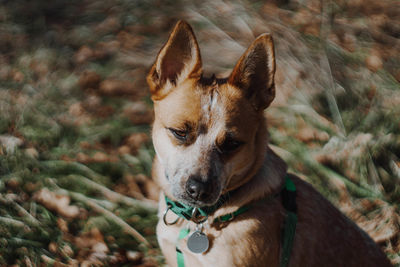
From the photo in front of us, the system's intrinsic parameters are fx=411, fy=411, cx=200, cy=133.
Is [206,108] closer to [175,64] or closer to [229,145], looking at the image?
[229,145]

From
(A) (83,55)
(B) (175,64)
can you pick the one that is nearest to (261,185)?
(B) (175,64)

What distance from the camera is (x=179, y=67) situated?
2.41m

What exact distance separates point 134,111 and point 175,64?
80.8 inches

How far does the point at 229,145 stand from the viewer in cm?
226

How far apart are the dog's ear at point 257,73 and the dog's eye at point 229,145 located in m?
0.25

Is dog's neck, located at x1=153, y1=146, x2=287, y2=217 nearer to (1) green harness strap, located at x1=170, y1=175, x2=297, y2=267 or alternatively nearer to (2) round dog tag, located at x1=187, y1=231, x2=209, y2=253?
(1) green harness strap, located at x1=170, y1=175, x2=297, y2=267

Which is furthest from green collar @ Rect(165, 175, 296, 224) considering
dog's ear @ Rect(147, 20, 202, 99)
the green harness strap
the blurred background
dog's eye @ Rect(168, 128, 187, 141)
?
the blurred background

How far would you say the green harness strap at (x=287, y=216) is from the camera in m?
2.22

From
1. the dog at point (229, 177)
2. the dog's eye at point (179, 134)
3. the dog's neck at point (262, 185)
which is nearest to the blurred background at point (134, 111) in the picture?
the dog at point (229, 177)

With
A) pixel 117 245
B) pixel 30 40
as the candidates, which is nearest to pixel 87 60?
pixel 30 40

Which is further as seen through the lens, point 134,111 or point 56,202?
point 134,111

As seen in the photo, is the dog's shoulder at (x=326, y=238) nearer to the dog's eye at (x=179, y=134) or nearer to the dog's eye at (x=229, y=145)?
the dog's eye at (x=229, y=145)

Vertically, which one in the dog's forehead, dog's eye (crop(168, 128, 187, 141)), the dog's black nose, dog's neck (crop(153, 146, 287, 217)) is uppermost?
the dog's forehead

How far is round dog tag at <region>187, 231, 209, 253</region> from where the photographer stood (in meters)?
2.18
